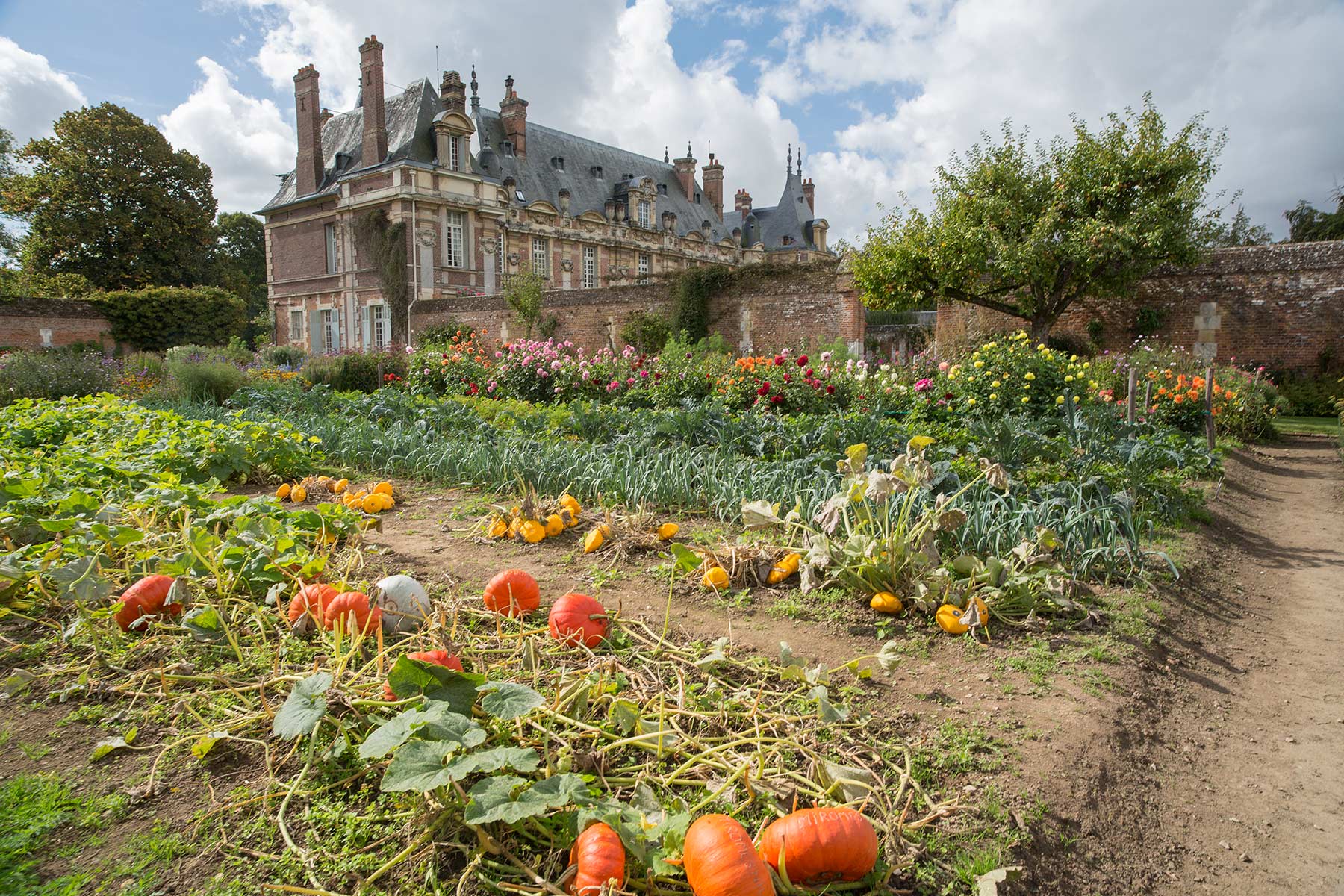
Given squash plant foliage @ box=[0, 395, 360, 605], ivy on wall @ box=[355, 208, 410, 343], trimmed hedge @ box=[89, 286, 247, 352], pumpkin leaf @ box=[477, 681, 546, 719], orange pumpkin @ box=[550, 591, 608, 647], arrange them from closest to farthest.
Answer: pumpkin leaf @ box=[477, 681, 546, 719] < orange pumpkin @ box=[550, 591, 608, 647] < squash plant foliage @ box=[0, 395, 360, 605] < ivy on wall @ box=[355, 208, 410, 343] < trimmed hedge @ box=[89, 286, 247, 352]

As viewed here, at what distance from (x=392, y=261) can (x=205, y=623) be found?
24374 millimetres

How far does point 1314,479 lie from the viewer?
6777 mm

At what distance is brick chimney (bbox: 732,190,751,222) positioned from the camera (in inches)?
1726

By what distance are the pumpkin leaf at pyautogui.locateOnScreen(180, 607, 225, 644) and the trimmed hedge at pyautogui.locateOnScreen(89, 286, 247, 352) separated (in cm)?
2598

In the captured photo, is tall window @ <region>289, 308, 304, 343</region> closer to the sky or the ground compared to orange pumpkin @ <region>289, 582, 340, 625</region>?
closer to the sky

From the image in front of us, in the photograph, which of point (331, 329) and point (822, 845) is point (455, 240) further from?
point (822, 845)

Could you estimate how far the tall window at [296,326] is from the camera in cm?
2795

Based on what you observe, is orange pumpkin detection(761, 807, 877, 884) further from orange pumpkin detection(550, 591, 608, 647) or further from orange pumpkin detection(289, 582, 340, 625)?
orange pumpkin detection(289, 582, 340, 625)

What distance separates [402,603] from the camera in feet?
7.63

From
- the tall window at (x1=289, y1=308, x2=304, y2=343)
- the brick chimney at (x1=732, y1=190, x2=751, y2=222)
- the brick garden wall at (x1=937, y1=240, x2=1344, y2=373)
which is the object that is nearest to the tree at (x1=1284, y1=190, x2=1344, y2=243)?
the brick garden wall at (x1=937, y1=240, x2=1344, y2=373)

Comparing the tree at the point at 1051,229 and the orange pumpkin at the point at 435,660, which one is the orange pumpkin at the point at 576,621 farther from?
the tree at the point at 1051,229

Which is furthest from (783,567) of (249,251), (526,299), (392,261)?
(249,251)

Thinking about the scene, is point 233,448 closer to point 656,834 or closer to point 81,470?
point 81,470

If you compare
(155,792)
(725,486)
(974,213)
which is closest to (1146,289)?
(974,213)
